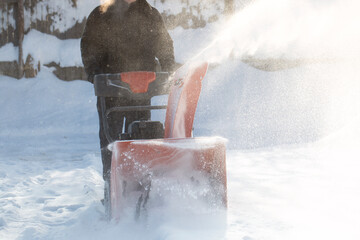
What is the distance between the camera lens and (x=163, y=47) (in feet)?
9.18

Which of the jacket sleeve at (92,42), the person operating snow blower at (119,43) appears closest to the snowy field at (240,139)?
the person operating snow blower at (119,43)

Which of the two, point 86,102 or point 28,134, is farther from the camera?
point 86,102

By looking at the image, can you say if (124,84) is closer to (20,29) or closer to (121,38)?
(121,38)

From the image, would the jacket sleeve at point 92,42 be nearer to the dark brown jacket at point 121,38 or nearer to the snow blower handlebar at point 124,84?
the dark brown jacket at point 121,38

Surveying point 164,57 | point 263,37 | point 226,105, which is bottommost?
point 226,105

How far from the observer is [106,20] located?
2582 mm

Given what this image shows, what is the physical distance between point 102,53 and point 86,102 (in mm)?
5610

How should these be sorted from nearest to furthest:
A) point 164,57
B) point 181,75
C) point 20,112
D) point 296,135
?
1. point 181,75
2. point 164,57
3. point 296,135
4. point 20,112

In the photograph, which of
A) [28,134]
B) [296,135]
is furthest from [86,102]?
[296,135]

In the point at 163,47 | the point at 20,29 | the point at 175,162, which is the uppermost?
the point at 20,29

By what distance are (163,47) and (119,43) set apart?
368mm

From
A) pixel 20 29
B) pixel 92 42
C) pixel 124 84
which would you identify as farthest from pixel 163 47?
pixel 20 29

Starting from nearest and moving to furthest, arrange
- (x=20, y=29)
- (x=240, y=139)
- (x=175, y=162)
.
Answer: (x=175, y=162), (x=240, y=139), (x=20, y=29)

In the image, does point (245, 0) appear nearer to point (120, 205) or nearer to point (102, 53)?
point (102, 53)
